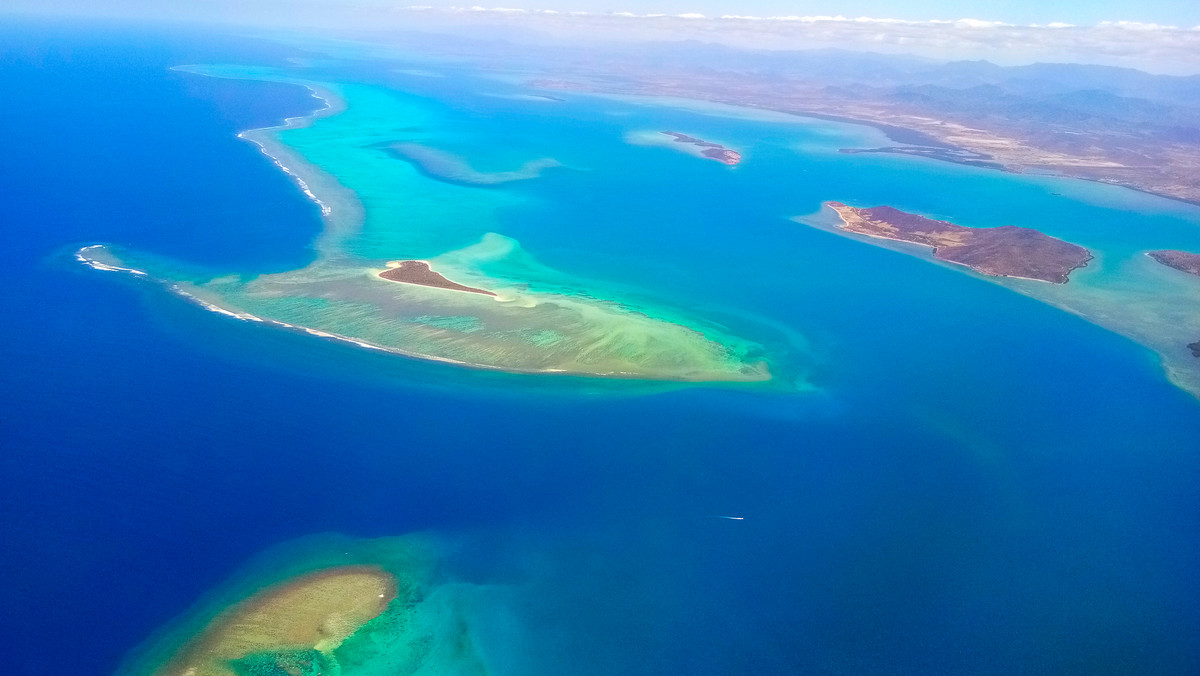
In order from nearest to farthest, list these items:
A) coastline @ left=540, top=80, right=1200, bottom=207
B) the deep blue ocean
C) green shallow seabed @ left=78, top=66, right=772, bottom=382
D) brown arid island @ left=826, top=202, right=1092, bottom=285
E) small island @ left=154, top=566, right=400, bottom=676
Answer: small island @ left=154, top=566, right=400, bottom=676, the deep blue ocean, green shallow seabed @ left=78, top=66, right=772, bottom=382, brown arid island @ left=826, top=202, right=1092, bottom=285, coastline @ left=540, top=80, right=1200, bottom=207

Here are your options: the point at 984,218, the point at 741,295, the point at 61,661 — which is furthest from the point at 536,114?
the point at 61,661

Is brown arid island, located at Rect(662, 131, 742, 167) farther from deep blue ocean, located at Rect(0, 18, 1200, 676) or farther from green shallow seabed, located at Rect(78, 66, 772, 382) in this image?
deep blue ocean, located at Rect(0, 18, 1200, 676)

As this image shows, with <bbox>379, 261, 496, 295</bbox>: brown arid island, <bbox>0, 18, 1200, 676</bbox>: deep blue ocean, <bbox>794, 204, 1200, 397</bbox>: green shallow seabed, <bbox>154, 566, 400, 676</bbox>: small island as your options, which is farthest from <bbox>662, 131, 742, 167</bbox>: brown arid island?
<bbox>154, 566, 400, 676</bbox>: small island

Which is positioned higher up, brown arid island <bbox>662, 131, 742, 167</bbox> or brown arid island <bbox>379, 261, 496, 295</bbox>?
brown arid island <bbox>662, 131, 742, 167</bbox>

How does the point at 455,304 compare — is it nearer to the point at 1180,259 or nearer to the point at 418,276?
the point at 418,276

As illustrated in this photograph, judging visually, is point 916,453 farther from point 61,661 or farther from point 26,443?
point 26,443

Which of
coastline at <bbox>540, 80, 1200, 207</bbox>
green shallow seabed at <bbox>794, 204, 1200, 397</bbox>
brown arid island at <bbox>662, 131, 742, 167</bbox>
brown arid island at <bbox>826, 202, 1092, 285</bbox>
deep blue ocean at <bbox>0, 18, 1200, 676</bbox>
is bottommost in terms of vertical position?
deep blue ocean at <bbox>0, 18, 1200, 676</bbox>
